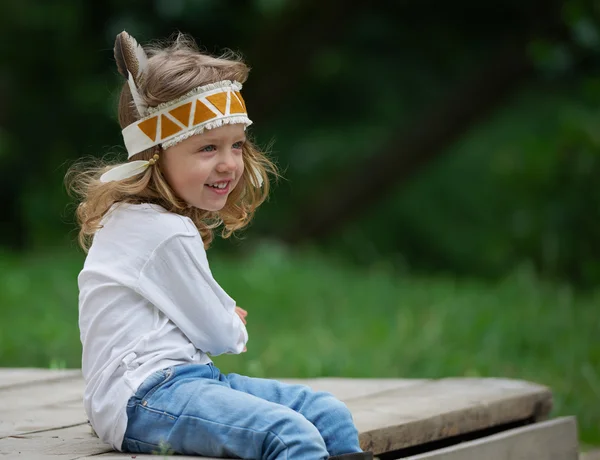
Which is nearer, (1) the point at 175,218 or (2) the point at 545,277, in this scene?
(1) the point at 175,218

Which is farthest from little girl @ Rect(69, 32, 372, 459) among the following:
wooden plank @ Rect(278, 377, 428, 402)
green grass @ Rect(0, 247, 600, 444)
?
green grass @ Rect(0, 247, 600, 444)

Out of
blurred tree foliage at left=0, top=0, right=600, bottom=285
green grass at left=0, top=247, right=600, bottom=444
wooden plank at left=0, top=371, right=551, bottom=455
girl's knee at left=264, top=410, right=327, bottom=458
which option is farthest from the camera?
blurred tree foliage at left=0, top=0, right=600, bottom=285

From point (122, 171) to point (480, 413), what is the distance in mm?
1333

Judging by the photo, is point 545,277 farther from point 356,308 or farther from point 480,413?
point 480,413

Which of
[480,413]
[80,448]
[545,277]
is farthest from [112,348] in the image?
[545,277]

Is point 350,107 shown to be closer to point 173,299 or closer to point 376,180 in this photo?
point 376,180

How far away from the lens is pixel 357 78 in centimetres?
1298

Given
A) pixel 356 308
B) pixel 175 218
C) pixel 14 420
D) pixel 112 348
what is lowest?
pixel 356 308

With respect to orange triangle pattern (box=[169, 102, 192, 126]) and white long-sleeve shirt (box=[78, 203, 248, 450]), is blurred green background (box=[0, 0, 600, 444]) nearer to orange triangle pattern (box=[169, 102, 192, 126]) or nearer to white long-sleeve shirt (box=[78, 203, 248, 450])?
white long-sleeve shirt (box=[78, 203, 248, 450])

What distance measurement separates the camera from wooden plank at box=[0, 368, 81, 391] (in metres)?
3.82

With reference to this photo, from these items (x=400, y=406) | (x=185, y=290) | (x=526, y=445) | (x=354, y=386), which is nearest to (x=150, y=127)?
(x=185, y=290)

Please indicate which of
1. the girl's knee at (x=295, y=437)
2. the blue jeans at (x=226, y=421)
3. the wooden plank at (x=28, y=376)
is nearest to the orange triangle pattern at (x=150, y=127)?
the blue jeans at (x=226, y=421)

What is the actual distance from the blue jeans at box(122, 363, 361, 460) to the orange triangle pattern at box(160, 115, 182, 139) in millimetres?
576

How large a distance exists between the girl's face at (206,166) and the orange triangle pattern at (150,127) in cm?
6
